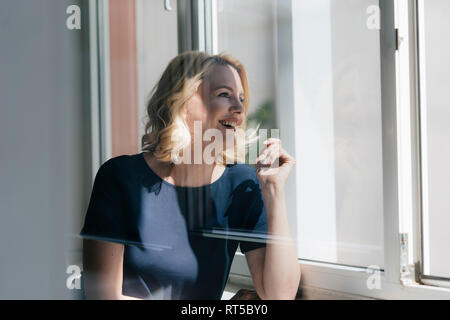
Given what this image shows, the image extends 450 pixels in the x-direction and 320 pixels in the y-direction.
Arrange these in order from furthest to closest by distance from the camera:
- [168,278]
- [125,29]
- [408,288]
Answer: [125,29], [168,278], [408,288]

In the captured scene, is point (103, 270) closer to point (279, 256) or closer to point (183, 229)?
point (183, 229)

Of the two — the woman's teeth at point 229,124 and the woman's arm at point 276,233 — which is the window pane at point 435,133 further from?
the woman's teeth at point 229,124

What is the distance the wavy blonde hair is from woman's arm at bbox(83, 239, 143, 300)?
0.27m

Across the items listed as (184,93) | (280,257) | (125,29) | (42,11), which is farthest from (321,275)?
(42,11)

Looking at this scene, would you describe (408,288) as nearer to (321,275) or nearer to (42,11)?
(321,275)

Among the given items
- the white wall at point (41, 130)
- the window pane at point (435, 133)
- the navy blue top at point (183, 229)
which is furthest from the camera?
the white wall at point (41, 130)

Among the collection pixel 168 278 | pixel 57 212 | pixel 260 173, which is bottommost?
pixel 168 278

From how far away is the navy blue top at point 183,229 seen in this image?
0.97 metres

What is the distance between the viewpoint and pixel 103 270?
3.50ft

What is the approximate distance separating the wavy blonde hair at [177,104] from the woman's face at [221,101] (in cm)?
1

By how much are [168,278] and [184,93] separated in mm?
450

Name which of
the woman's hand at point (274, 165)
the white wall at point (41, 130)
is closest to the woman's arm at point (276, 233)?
the woman's hand at point (274, 165)

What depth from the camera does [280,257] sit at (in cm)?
93

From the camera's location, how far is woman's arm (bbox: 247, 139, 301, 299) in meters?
0.93
